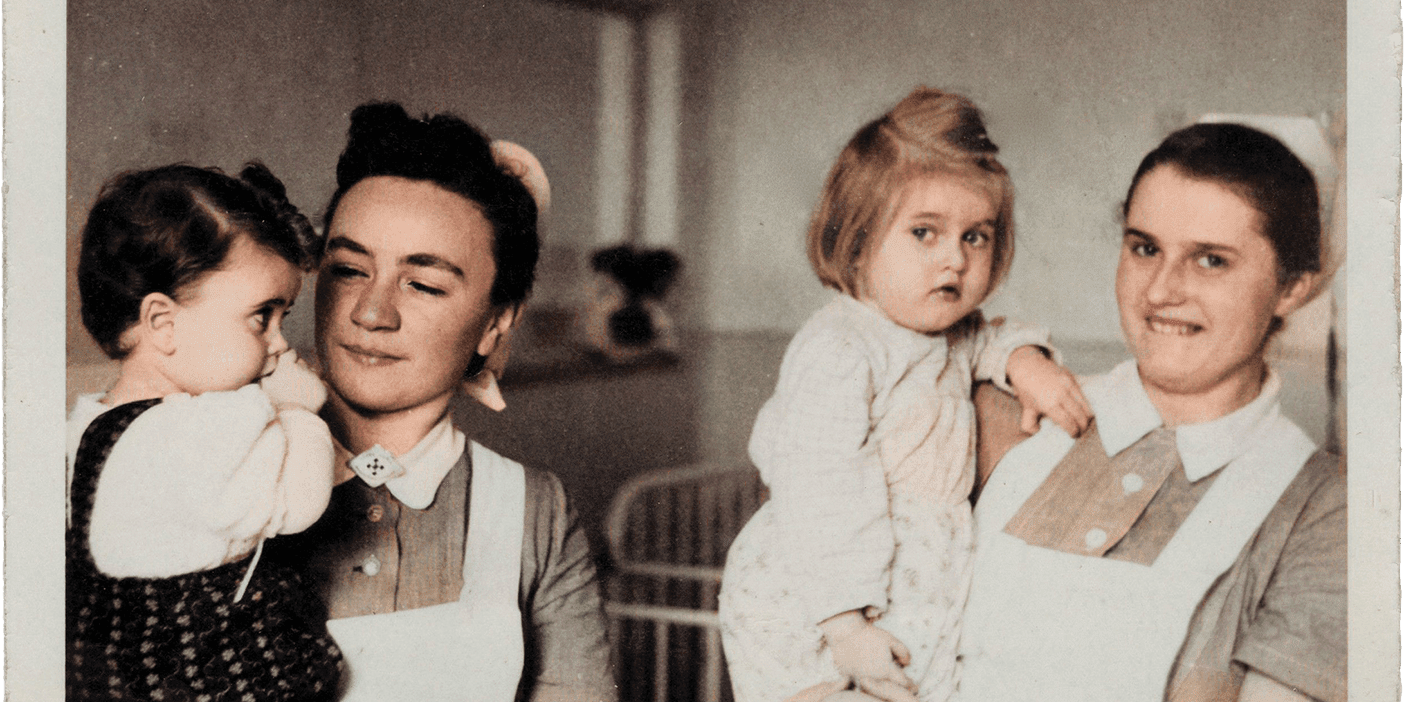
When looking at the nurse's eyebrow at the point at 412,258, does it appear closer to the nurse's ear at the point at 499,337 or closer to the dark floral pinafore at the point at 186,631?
the nurse's ear at the point at 499,337

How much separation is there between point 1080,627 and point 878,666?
0.25 meters

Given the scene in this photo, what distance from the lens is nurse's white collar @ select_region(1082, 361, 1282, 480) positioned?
135cm

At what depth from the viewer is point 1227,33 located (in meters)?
1.35

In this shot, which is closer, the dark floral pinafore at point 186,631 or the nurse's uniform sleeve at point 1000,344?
the dark floral pinafore at point 186,631

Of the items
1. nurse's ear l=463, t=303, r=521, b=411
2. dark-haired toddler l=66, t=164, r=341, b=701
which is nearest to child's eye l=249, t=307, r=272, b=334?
dark-haired toddler l=66, t=164, r=341, b=701

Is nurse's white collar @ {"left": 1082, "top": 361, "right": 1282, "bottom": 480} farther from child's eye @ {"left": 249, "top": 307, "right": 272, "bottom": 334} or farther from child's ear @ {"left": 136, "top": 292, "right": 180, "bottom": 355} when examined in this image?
child's ear @ {"left": 136, "top": 292, "right": 180, "bottom": 355}

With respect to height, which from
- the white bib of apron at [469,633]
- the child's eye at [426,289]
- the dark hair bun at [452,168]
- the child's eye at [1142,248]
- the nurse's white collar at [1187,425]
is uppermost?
the dark hair bun at [452,168]

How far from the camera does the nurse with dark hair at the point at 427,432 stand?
139 centimetres

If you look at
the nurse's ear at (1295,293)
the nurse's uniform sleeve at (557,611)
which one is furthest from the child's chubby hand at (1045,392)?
the nurse's uniform sleeve at (557,611)

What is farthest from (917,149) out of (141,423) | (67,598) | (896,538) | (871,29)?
(67,598)

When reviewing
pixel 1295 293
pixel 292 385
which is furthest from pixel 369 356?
pixel 1295 293

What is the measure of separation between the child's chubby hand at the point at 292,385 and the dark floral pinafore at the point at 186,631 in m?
0.13

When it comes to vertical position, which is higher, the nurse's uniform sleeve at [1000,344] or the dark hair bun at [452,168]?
the dark hair bun at [452,168]

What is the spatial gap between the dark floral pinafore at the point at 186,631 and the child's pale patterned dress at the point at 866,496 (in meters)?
0.52
